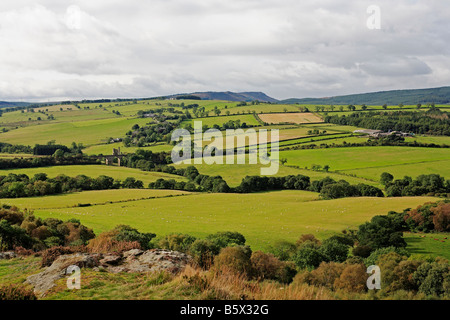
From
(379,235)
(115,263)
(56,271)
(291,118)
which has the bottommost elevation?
(379,235)

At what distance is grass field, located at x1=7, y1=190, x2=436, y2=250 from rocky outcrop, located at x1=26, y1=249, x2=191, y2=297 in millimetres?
24922

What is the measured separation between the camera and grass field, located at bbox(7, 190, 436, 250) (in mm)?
49750

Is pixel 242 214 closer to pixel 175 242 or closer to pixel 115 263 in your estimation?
pixel 175 242

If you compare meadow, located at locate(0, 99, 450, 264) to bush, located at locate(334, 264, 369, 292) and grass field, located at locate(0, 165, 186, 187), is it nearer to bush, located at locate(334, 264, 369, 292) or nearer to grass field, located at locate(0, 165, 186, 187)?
grass field, located at locate(0, 165, 186, 187)

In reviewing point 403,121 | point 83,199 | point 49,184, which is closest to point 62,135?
point 49,184

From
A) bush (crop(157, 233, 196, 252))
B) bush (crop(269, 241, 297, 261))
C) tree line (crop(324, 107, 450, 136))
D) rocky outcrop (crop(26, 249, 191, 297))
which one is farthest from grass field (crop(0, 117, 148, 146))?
rocky outcrop (crop(26, 249, 191, 297))

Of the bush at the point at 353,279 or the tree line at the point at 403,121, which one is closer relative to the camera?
the bush at the point at 353,279

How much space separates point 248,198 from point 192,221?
25.8 metres

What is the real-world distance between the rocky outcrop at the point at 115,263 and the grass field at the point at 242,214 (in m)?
24.9

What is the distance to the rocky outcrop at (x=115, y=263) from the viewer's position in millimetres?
14344

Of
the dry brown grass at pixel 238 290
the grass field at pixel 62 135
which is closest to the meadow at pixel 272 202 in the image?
the dry brown grass at pixel 238 290

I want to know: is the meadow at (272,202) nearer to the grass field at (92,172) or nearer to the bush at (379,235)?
the grass field at (92,172)

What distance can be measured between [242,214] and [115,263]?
48.1 metres

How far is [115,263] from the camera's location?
1662 cm
